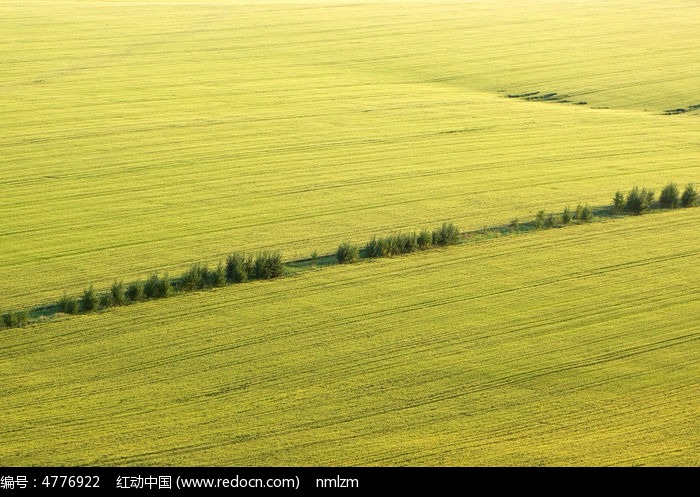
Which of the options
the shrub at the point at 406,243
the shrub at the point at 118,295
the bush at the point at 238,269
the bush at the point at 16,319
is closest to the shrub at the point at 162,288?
the shrub at the point at 118,295

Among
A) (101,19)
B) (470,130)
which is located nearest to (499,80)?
(470,130)

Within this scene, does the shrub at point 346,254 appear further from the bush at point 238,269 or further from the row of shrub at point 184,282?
the bush at point 238,269

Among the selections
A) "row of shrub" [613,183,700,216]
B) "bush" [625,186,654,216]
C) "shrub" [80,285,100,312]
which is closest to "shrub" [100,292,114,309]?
"shrub" [80,285,100,312]

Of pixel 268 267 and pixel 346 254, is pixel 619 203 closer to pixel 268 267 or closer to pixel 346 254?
pixel 346 254

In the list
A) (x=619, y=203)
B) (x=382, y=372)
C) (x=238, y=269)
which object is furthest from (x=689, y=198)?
(x=382, y=372)

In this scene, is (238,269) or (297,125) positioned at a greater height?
(297,125)

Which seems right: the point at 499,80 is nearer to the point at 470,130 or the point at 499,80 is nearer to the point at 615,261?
the point at 470,130
